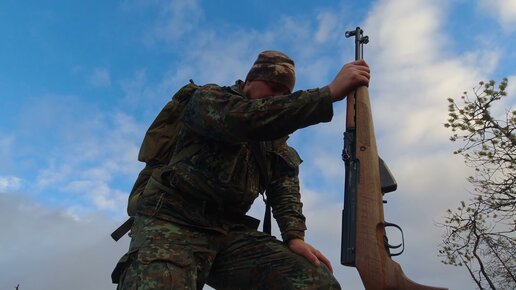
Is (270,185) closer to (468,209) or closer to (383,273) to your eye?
(383,273)

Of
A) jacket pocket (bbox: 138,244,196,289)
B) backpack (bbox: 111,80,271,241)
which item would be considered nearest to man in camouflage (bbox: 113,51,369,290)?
jacket pocket (bbox: 138,244,196,289)

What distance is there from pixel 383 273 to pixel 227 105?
1.35 m

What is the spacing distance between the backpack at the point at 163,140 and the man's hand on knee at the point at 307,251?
1.73ft

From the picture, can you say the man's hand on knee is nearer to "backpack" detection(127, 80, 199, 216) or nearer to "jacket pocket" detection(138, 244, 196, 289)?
"jacket pocket" detection(138, 244, 196, 289)

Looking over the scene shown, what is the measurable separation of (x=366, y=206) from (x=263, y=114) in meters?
0.89

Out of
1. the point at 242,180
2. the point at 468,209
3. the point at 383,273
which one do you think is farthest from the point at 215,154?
the point at 468,209

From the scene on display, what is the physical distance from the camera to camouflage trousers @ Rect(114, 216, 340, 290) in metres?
2.84

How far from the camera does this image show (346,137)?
3.48 metres

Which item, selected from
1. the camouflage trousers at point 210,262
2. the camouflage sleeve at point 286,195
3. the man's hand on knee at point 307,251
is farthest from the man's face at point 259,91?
the man's hand on knee at point 307,251

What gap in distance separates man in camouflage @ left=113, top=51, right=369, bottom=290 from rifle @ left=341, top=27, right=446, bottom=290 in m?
0.27

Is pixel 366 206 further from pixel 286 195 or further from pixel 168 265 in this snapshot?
pixel 168 265

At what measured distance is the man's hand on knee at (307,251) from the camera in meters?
3.24

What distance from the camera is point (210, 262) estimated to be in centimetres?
316

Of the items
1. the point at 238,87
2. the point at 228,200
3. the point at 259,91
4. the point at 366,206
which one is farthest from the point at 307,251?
the point at 238,87
